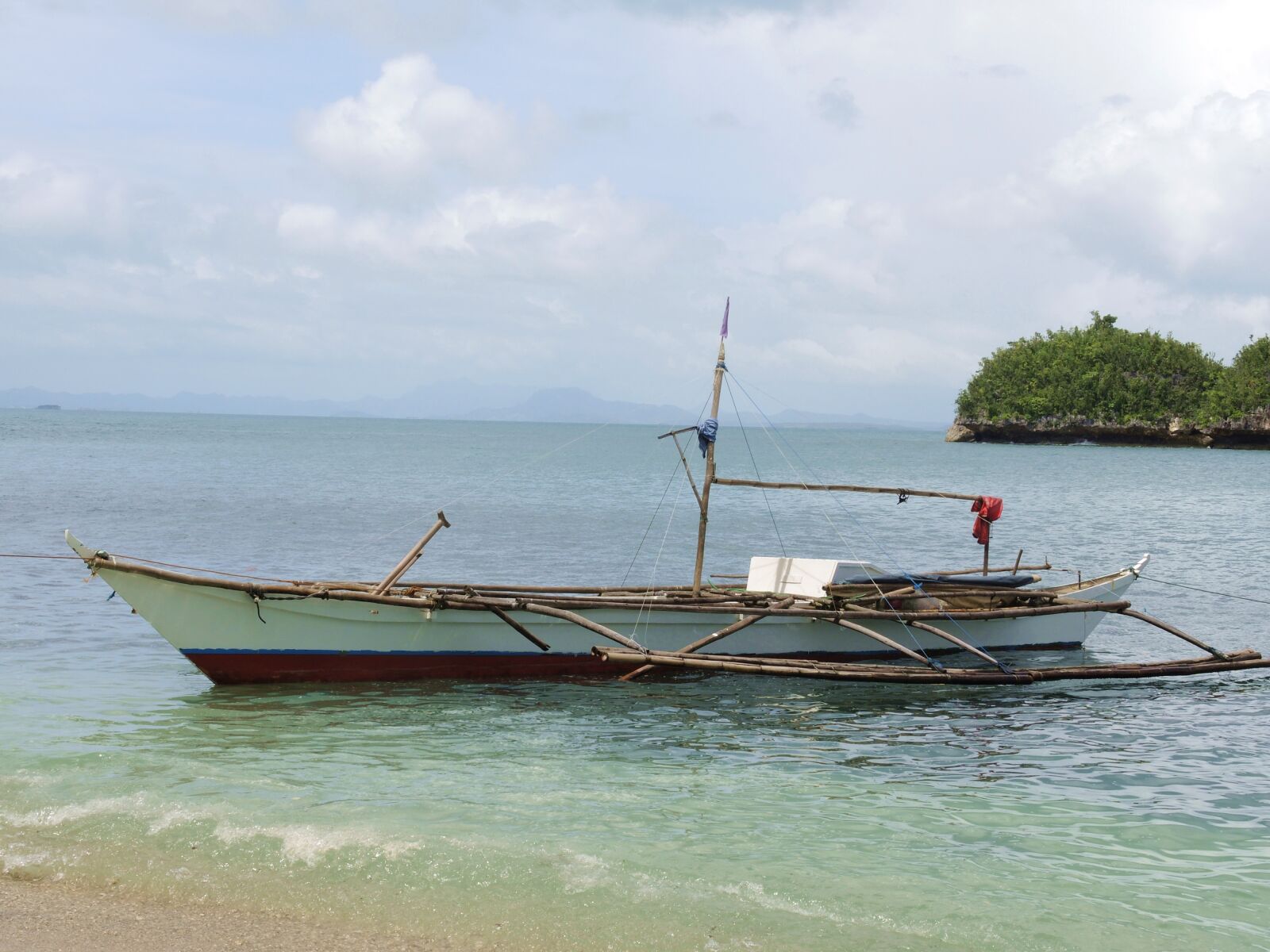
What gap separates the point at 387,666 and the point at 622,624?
10.6 ft

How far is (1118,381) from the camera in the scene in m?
132

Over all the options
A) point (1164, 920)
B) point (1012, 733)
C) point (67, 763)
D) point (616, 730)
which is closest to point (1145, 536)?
point (1012, 733)

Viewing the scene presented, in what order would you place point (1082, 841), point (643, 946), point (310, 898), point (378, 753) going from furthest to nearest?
point (378, 753)
point (1082, 841)
point (310, 898)
point (643, 946)

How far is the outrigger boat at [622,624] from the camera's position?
47.7 feet

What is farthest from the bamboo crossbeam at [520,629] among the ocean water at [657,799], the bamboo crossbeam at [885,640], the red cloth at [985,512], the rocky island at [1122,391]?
the rocky island at [1122,391]

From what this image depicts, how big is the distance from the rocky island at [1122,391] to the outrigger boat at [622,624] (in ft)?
383

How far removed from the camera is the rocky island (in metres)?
120

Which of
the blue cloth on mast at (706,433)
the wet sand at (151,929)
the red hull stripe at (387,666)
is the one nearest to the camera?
the wet sand at (151,929)

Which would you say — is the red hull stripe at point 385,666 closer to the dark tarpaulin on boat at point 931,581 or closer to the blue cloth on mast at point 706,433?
the blue cloth on mast at point 706,433

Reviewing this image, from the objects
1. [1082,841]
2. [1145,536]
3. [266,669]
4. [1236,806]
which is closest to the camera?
[1082,841]

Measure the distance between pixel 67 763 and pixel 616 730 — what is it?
5813 mm

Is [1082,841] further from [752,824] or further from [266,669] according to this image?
[266,669]

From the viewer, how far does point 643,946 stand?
7.53 meters

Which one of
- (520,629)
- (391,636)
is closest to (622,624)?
(520,629)
